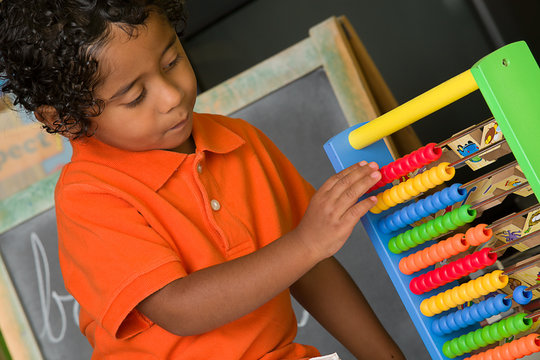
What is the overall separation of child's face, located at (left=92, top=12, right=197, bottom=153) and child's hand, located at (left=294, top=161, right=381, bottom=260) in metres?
0.21

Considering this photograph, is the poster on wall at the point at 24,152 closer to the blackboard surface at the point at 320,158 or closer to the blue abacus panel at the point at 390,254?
the blackboard surface at the point at 320,158

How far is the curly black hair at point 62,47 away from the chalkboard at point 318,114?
56cm

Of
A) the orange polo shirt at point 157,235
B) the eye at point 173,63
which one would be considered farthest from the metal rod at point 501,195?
the eye at point 173,63

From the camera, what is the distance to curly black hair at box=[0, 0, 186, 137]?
769 mm

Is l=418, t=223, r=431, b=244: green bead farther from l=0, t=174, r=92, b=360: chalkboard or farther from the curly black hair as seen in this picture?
l=0, t=174, r=92, b=360: chalkboard

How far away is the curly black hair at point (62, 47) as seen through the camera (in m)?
0.77

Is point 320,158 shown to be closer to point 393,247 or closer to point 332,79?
point 332,79

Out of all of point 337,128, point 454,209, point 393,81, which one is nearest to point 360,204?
point 454,209

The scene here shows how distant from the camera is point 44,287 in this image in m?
1.47

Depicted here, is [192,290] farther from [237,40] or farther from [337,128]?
[237,40]

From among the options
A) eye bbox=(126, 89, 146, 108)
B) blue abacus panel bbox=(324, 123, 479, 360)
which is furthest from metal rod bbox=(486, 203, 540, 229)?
eye bbox=(126, 89, 146, 108)

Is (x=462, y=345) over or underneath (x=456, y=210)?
underneath

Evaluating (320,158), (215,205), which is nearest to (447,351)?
(215,205)

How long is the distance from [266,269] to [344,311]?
26cm
